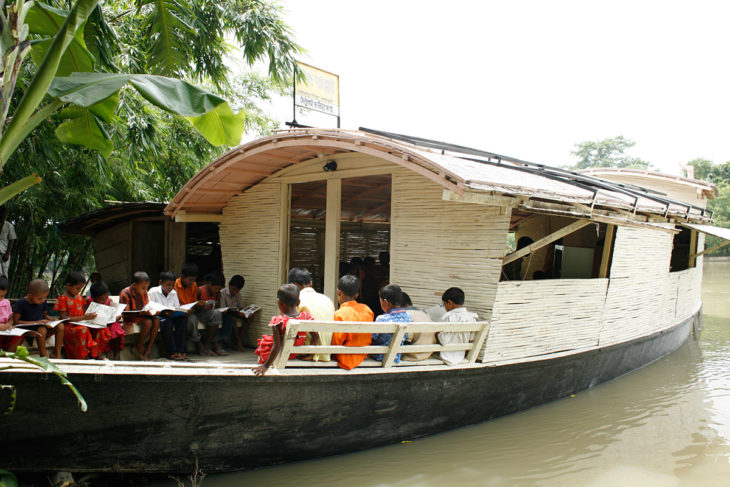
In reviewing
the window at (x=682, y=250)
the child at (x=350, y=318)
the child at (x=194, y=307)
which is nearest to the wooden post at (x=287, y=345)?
the child at (x=350, y=318)

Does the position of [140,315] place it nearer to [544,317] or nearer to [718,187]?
[544,317]

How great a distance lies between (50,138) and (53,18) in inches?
133

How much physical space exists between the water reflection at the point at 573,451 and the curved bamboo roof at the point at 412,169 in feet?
8.06

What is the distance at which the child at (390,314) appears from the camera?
4.54m

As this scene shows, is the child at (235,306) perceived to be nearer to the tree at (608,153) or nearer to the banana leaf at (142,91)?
the banana leaf at (142,91)

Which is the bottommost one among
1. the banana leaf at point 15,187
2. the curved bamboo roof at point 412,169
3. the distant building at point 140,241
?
the distant building at point 140,241

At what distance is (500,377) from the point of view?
520 centimetres

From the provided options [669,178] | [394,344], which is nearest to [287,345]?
[394,344]

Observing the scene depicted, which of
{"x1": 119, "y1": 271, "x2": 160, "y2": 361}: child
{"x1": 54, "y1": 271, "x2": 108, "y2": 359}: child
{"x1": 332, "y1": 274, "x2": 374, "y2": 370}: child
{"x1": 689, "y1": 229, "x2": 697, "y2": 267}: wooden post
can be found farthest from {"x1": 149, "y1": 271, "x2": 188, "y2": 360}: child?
{"x1": 689, "y1": 229, "x2": 697, "y2": 267}: wooden post

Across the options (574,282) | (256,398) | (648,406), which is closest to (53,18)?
(256,398)

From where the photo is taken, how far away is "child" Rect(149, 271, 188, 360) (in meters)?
6.00

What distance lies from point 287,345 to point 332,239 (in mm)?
2789

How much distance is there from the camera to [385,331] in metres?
4.17

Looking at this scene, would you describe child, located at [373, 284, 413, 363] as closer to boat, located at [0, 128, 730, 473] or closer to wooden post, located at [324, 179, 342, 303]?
boat, located at [0, 128, 730, 473]
